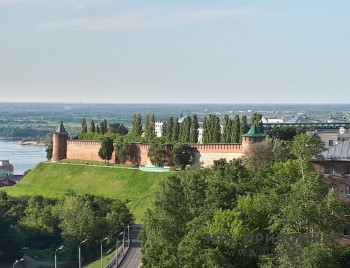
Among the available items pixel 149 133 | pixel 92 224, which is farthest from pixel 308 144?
pixel 149 133

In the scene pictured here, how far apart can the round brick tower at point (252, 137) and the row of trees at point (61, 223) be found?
41.1ft

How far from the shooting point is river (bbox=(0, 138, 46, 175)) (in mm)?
135750

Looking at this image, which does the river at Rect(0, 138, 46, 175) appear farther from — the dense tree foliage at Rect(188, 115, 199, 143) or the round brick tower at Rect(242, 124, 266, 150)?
the round brick tower at Rect(242, 124, 266, 150)

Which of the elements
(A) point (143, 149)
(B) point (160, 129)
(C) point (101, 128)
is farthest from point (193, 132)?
(B) point (160, 129)

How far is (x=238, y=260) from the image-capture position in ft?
112

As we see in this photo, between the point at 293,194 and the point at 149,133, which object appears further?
the point at 149,133

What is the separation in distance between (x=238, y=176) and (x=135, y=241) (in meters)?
17.8

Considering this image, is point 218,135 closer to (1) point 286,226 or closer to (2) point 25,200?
(2) point 25,200

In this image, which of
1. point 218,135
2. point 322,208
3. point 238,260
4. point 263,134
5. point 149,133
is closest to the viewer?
point 322,208

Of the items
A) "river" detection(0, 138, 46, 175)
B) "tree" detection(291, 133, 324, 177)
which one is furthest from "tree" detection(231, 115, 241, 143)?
"river" detection(0, 138, 46, 175)

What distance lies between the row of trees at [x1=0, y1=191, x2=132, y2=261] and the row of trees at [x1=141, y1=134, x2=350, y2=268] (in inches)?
606

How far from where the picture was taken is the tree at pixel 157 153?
7969 cm

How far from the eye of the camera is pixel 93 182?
81.4 m

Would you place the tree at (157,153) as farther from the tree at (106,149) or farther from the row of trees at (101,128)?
the row of trees at (101,128)
